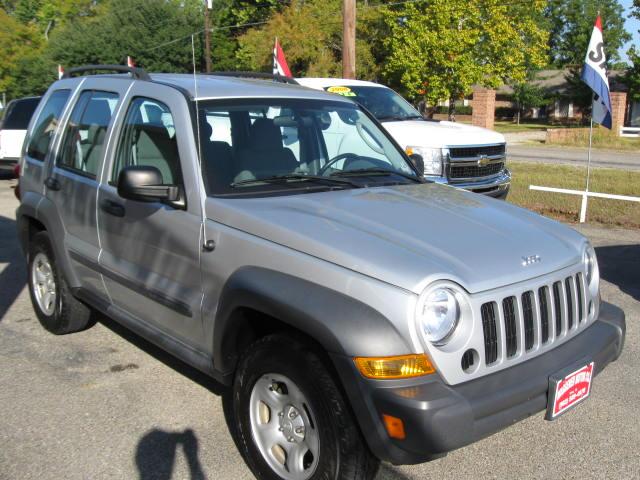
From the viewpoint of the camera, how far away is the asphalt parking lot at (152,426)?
3.56 meters

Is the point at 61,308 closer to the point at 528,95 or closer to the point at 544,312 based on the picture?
the point at 544,312

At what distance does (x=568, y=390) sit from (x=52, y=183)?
3786 mm

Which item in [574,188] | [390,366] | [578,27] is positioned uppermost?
[578,27]

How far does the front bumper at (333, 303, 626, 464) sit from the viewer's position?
2.68 meters

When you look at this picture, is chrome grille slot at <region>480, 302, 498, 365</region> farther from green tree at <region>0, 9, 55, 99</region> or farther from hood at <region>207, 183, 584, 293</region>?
green tree at <region>0, 9, 55, 99</region>

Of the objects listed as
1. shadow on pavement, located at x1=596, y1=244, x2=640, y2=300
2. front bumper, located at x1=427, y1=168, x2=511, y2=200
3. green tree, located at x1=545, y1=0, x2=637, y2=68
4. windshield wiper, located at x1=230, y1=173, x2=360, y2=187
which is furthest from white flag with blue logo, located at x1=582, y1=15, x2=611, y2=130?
green tree, located at x1=545, y1=0, x2=637, y2=68

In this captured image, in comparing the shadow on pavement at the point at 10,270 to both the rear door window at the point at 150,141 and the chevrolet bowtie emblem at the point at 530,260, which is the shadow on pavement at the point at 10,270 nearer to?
the rear door window at the point at 150,141

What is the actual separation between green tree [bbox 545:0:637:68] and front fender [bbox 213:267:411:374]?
70476 millimetres

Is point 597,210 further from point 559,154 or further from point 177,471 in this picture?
point 559,154

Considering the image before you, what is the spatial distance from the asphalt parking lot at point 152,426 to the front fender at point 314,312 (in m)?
0.90

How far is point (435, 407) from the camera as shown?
8.83 ft

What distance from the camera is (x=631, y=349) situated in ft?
17.2

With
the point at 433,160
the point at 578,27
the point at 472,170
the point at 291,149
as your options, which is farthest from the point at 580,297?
the point at 578,27

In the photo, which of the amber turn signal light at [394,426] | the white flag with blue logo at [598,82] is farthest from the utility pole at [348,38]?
the amber turn signal light at [394,426]
